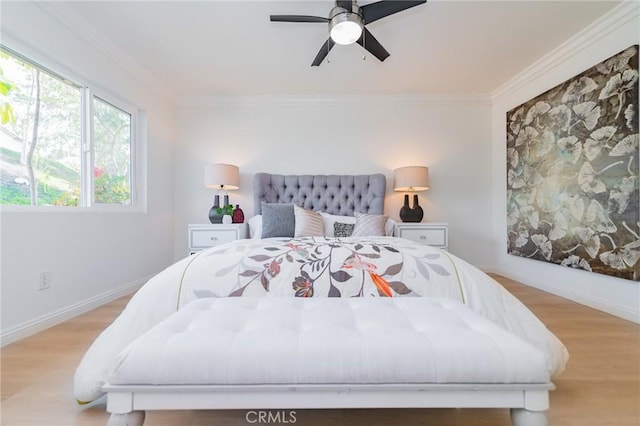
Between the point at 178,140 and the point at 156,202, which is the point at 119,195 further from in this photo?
the point at 178,140

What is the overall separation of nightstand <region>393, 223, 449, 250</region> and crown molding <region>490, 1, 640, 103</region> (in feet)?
6.18

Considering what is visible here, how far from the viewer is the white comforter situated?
129cm

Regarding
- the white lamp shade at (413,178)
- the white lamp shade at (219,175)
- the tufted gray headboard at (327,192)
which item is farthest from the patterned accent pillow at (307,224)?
the white lamp shade at (413,178)

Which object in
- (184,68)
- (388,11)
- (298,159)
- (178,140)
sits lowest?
(298,159)

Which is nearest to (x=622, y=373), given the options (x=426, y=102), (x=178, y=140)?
(x=426, y=102)

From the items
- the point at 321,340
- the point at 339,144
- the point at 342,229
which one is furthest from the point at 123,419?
the point at 339,144

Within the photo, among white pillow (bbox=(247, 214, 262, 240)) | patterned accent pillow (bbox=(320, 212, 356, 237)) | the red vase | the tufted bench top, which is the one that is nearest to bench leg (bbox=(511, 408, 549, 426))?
the tufted bench top

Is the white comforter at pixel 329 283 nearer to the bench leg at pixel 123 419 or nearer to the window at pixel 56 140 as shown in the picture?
the bench leg at pixel 123 419

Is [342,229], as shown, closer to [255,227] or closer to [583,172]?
[255,227]

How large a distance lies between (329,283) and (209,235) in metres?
2.12

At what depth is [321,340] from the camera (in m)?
0.86

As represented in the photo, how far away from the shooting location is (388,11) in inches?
70.9

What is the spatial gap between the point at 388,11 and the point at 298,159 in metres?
2.10

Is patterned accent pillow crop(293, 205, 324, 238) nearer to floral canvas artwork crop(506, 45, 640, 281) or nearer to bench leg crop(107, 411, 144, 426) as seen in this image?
bench leg crop(107, 411, 144, 426)
